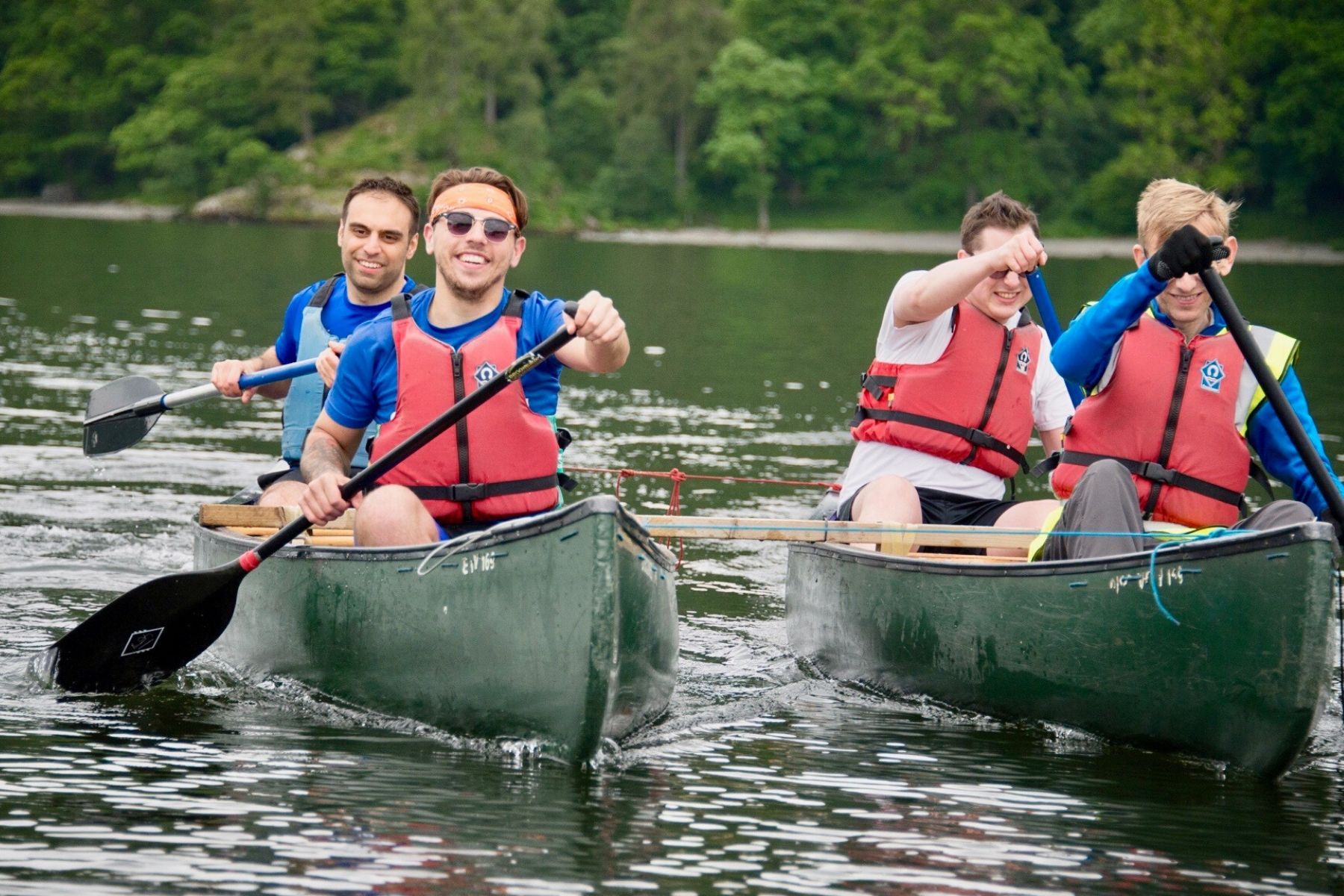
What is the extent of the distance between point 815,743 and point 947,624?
0.59 metres

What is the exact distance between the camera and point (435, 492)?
15.9ft

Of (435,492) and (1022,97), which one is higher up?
(1022,97)

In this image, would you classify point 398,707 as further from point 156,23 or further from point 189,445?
point 156,23

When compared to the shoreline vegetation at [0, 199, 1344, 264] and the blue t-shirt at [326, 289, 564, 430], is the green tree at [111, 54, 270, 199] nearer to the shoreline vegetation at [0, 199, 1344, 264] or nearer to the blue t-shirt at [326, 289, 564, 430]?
the shoreline vegetation at [0, 199, 1344, 264]

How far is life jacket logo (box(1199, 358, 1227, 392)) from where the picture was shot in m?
4.98

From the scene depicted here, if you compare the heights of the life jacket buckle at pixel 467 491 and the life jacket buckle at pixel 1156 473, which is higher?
the life jacket buckle at pixel 1156 473

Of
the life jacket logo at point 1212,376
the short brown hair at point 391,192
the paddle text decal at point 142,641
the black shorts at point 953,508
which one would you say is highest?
the short brown hair at point 391,192

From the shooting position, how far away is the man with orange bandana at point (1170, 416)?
15.9 feet

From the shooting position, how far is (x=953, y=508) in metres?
5.75

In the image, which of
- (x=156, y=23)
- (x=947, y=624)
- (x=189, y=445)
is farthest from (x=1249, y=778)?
(x=156, y=23)

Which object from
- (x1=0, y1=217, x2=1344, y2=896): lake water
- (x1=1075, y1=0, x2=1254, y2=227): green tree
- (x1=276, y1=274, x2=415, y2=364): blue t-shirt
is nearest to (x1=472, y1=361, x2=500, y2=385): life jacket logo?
(x1=0, y1=217, x2=1344, y2=896): lake water

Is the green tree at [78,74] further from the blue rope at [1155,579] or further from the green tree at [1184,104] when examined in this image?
the blue rope at [1155,579]

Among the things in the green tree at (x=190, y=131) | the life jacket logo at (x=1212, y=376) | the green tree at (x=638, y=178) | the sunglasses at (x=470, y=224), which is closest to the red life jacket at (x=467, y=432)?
the sunglasses at (x=470, y=224)

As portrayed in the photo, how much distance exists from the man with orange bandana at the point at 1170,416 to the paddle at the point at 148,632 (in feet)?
7.94
